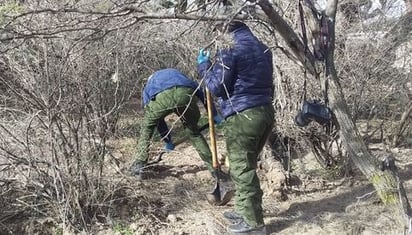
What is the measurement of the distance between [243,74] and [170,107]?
150 cm

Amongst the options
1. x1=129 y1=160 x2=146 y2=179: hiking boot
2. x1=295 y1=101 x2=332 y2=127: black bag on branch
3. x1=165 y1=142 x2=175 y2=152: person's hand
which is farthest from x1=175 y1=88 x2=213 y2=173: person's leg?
x1=295 y1=101 x2=332 y2=127: black bag on branch

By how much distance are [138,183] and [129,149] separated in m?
0.88

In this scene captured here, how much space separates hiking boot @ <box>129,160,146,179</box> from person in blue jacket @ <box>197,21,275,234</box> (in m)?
1.28

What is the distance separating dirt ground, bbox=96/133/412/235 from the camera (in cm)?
522

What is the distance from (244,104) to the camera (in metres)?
4.76

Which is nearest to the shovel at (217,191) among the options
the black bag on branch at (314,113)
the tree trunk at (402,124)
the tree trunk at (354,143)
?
the black bag on branch at (314,113)

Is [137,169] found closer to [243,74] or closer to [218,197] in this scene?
[218,197]

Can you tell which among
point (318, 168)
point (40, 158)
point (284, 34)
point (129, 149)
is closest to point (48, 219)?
point (40, 158)

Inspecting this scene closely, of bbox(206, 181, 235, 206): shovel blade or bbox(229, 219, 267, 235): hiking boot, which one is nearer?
bbox(229, 219, 267, 235): hiking boot

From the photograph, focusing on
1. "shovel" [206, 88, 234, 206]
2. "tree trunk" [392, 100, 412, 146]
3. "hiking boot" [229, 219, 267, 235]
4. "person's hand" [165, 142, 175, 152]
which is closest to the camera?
"hiking boot" [229, 219, 267, 235]

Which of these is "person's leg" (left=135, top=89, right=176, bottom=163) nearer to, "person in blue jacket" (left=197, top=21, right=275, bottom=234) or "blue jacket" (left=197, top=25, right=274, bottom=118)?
"person in blue jacket" (left=197, top=21, right=275, bottom=234)

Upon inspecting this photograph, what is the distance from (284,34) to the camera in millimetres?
4770

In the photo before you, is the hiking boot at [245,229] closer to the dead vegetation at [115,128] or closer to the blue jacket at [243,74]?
the dead vegetation at [115,128]

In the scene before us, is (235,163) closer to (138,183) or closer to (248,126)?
(248,126)
